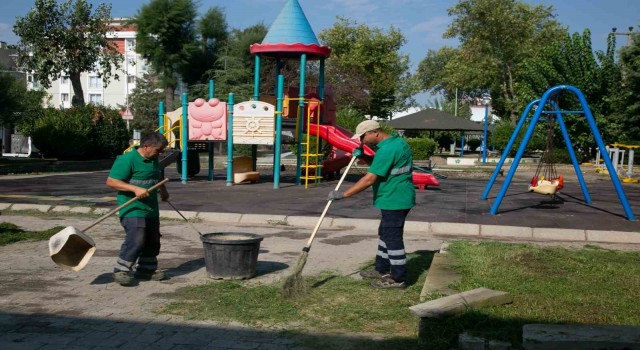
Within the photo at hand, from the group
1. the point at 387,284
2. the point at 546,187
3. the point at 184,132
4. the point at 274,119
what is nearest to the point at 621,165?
the point at 546,187

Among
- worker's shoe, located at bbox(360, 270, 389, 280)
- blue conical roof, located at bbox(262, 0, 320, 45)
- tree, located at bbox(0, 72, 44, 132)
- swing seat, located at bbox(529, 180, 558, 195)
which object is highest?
blue conical roof, located at bbox(262, 0, 320, 45)

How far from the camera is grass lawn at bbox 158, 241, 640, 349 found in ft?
15.4

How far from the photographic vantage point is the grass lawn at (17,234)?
8883 millimetres

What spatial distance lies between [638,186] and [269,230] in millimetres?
15998

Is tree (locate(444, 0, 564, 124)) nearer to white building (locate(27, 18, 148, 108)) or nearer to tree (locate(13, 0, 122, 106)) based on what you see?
tree (locate(13, 0, 122, 106))

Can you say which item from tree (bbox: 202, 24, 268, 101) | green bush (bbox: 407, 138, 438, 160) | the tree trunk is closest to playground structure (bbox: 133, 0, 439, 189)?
green bush (bbox: 407, 138, 438, 160)

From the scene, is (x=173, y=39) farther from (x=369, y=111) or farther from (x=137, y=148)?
(x=137, y=148)

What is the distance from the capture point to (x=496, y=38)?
1833 inches

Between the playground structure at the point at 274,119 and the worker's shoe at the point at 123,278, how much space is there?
1134cm

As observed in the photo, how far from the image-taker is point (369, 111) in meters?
53.8

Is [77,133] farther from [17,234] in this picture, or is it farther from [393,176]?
[393,176]

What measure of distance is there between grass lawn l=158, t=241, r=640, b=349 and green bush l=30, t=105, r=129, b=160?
21328 mm

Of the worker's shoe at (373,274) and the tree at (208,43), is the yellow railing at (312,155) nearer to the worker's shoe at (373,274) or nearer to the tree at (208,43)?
the worker's shoe at (373,274)

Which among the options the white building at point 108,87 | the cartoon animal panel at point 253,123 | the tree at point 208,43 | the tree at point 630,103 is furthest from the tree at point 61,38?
the white building at point 108,87
